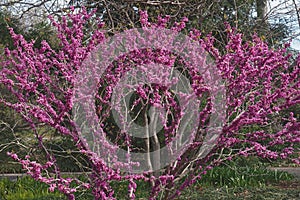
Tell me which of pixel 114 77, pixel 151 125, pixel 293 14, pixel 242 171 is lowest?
pixel 242 171

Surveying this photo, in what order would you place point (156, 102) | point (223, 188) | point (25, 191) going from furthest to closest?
point (25, 191) → point (223, 188) → point (156, 102)

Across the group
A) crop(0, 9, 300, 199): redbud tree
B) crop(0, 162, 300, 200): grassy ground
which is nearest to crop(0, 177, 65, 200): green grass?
crop(0, 162, 300, 200): grassy ground

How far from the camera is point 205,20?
652 centimetres

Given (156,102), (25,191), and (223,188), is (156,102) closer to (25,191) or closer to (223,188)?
(223,188)

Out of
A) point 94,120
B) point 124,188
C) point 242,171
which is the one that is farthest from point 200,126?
point 242,171

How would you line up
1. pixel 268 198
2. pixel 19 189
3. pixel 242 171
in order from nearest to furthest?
pixel 268 198 < pixel 19 189 < pixel 242 171

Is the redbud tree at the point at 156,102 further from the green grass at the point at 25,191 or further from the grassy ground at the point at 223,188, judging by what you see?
A: the green grass at the point at 25,191

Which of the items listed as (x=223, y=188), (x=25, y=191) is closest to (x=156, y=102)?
(x=223, y=188)

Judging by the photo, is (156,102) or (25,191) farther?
(25,191)

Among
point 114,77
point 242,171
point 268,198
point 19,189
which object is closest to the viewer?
point 114,77

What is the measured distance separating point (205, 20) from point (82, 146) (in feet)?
13.2

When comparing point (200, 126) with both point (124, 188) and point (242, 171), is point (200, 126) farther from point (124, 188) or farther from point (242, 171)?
point (242, 171)

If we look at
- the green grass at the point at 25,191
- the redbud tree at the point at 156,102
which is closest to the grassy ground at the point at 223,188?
the green grass at the point at 25,191

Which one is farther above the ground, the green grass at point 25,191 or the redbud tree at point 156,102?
the redbud tree at point 156,102
